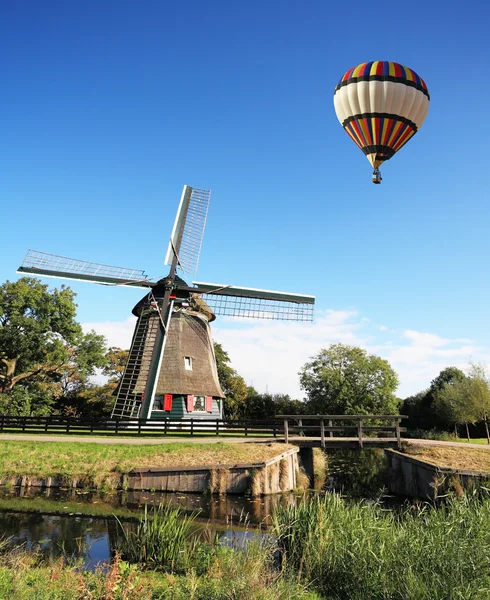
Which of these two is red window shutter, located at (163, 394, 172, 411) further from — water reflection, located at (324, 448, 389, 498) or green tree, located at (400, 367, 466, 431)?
green tree, located at (400, 367, 466, 431)

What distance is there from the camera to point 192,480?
14047 mm

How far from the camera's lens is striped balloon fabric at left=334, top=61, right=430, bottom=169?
1291 centimetres

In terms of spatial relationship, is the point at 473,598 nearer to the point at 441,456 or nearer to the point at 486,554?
the point at 486,554

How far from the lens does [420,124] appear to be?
13781mm

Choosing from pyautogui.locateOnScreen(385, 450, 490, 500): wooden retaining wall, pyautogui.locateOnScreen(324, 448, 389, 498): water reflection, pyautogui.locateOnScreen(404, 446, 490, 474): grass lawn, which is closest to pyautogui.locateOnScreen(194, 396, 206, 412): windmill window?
pyautogui.locateOnScreen(324, 448, 389, 498): water reflection

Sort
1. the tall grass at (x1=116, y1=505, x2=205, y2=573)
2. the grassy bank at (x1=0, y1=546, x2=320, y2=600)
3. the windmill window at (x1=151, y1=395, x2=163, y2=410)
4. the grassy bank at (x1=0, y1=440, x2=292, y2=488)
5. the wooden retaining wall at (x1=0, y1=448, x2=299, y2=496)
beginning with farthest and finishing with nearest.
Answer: the windmill window at (x1=151, y1=395, x2=163, y2=410) < the grassy bank at (x1=0, y1=440, x2=292, y2=488) < the wooden retaining wall at (x1=0, y1=448, x2=299, y2=496) < the tall grass at (x1=116, y1=505, x2=205, y2=573) < the grassy bank at (x1=0, y1=546, x2=320, y2=600)

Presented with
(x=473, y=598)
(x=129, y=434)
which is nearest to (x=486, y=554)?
(x=473, y=598)

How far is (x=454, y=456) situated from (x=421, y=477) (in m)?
1.67

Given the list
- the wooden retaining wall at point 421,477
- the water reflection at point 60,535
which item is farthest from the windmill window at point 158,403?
the water reflection at point 60,535

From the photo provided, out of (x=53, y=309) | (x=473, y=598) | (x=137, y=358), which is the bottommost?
(x=473, y=598)

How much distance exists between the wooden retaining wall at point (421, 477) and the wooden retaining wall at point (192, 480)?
4681 millimetres

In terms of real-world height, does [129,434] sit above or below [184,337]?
below

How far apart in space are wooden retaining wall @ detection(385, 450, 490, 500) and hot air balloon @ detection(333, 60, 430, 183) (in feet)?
29.9

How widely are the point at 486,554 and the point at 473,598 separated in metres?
0.86
